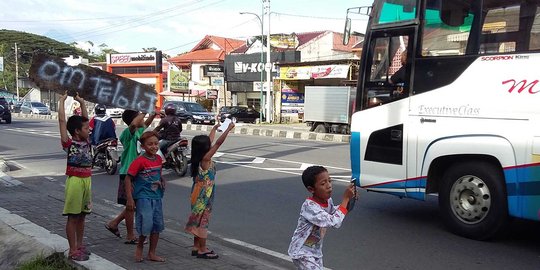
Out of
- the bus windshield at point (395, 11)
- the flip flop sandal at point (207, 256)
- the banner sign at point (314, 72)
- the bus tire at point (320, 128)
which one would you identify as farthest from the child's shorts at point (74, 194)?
the banner sign at point (314, 72)

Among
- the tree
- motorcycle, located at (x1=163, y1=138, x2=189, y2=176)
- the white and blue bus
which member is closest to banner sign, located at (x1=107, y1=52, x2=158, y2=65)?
the tree

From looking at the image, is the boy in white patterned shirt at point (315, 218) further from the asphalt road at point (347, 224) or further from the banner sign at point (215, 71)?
the banner sign at point (215, 71)

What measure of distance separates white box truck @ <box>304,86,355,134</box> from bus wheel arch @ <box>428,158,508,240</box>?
1682 centimetres

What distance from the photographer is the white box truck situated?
76.9 feet

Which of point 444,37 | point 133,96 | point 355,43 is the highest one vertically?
point 355,43

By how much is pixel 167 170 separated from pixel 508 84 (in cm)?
799

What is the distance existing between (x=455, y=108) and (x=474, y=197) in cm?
107

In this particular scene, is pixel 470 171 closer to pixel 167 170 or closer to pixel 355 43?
pixel 167 170

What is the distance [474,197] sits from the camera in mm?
5898

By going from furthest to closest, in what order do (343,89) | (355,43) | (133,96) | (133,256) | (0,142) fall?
(355,43), (343,89), (0,142), (133,96), (133,256)

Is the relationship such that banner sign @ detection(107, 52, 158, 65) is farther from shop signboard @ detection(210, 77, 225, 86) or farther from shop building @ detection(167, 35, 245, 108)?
shop signboard @ detection(210, 77, 225, 86)

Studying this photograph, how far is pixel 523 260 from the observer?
515cm

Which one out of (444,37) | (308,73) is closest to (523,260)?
(444,37)

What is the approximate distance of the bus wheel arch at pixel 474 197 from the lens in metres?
5.61
